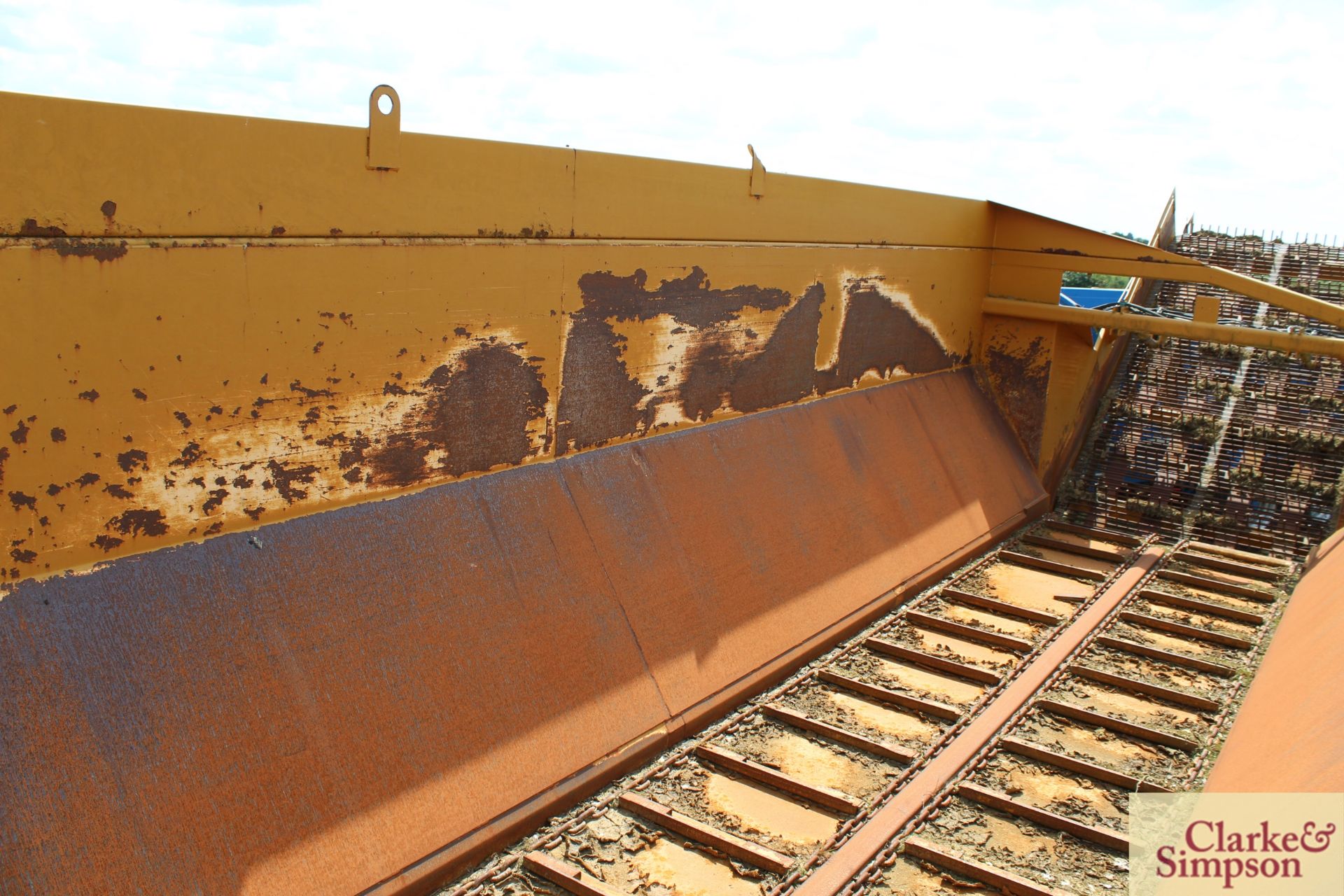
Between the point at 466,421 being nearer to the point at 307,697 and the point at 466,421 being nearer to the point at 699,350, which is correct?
the point at 307,697

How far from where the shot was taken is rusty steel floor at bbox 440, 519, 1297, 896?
3.51 m

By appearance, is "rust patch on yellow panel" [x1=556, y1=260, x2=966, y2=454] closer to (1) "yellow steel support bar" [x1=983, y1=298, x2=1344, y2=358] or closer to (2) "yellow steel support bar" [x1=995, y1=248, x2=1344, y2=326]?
(1) "yellow steel support bar" [x1=983, y1=298, x2=1344, y2=358]

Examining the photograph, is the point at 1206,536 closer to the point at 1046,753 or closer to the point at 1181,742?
the point at 1181,742

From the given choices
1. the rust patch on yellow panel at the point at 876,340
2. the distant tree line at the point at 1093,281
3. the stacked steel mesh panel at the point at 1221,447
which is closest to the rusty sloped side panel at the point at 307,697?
the rust patch on yellow panel at the point at 876,340

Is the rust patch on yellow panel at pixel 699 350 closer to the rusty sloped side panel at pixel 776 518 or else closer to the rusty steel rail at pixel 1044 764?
the rusty sloped side panel at pixel 776 518

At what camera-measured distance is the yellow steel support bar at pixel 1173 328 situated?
700 centimetres

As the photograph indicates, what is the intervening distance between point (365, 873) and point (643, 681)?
1443mm

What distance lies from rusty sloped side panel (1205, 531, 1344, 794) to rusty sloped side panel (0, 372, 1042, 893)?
195 centimetres

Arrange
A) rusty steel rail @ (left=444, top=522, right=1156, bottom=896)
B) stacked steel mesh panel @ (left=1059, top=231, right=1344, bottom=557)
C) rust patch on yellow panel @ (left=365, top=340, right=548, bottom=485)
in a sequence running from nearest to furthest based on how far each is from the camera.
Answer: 1. rusty steel rail @ (left=444, top=522, right=1156, bottom=896)
2. rust patch on yellow panel @ (left=365, top=340, right=548, bottom=485)
3. stacked steel mesh panel @ (left=1059, top=231, right=1344, bottom=557)

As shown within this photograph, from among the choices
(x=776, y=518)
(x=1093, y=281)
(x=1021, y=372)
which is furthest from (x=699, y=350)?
(x=1093, y=281)

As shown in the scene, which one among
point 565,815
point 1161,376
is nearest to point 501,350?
point 565,815

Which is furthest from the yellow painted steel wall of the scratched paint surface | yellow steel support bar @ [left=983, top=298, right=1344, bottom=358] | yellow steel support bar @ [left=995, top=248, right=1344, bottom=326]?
yellow steel support bar @ [left=995, top=248, right=1344, bottom=326]

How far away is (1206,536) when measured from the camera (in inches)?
294

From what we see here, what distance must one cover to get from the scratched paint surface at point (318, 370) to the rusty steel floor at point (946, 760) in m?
1.49
